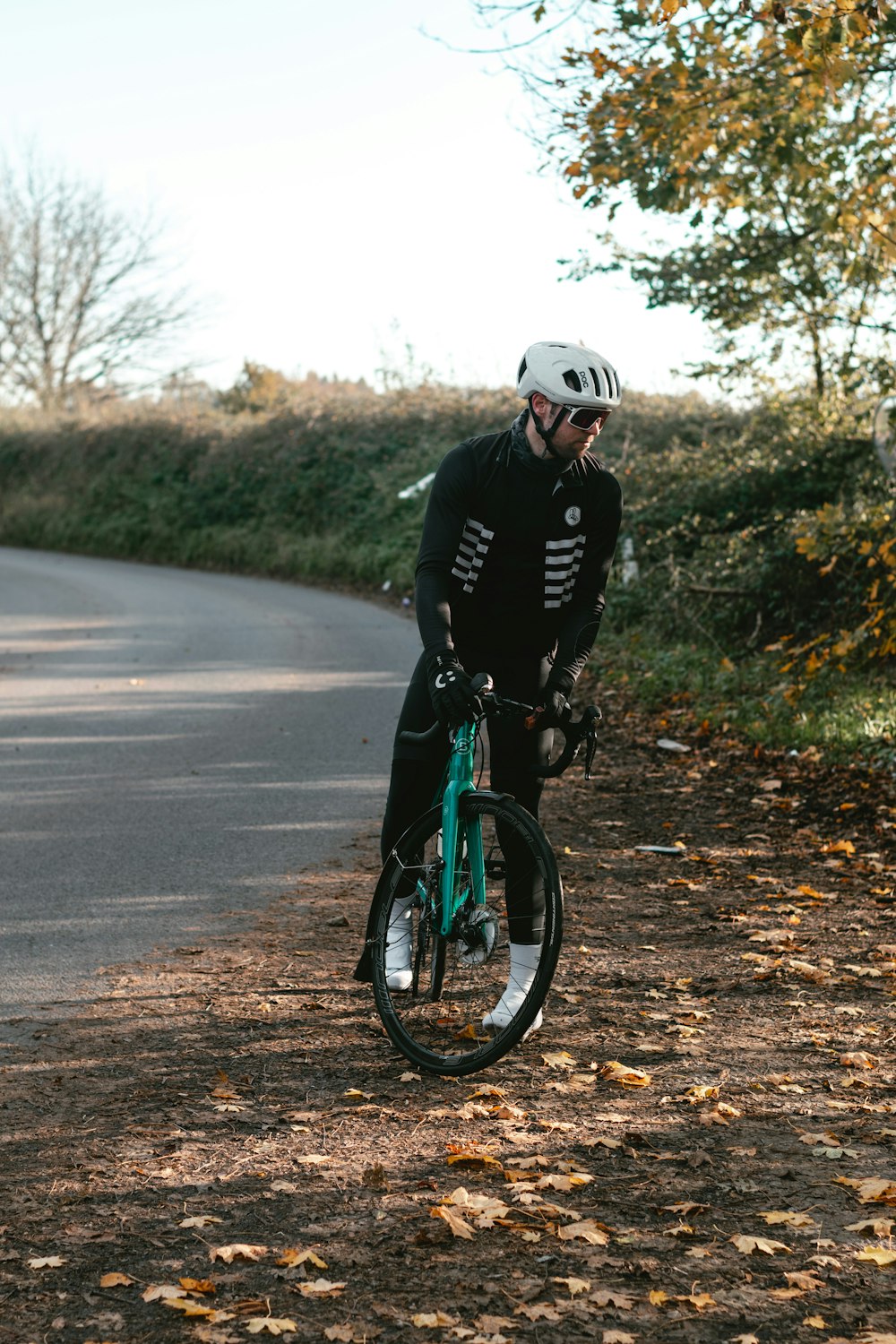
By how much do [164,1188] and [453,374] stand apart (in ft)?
92.7

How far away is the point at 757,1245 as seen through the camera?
331 centimetres

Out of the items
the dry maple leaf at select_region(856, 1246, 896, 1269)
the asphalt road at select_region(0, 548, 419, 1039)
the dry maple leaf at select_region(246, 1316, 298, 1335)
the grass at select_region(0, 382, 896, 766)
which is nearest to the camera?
the dry maple leaf at select_region(246, 1316, 298, 1335)

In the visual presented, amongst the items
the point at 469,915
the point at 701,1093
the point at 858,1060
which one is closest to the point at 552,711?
the point at 469,915

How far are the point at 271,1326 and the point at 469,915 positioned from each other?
1.83 metres

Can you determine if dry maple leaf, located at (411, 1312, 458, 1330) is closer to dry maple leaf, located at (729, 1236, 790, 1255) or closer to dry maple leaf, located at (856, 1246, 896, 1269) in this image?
dry maple leaf, located at (729, 1236, 790, 1255)

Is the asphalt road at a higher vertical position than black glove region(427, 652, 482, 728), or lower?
lower

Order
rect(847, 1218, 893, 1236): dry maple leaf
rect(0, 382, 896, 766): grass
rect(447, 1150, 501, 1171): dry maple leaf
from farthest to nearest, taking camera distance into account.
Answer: rect(0, 382, 896, 766): grass → rect(447, 1150, 501, 1171): dry maple leaf → rect(847, 1218, 893, 1236): dry maple leaf

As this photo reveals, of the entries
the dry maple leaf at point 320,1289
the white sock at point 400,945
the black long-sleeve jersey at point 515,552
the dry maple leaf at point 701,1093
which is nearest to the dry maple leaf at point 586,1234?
the dry maple leaf at point 320,1289

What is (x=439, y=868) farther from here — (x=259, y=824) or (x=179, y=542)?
(x=179, y=542)

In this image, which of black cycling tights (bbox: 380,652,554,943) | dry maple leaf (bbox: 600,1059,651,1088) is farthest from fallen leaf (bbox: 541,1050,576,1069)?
black cycling tights (bbox: 380,652,554,943)

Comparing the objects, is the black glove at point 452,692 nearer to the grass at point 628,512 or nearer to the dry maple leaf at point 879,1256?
the dry maple leaf at point 879,1256

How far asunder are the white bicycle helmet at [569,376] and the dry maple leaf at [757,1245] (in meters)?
2.45

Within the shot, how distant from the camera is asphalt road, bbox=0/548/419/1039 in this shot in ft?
19.5

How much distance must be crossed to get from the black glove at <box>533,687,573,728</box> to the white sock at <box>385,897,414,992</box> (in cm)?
80
